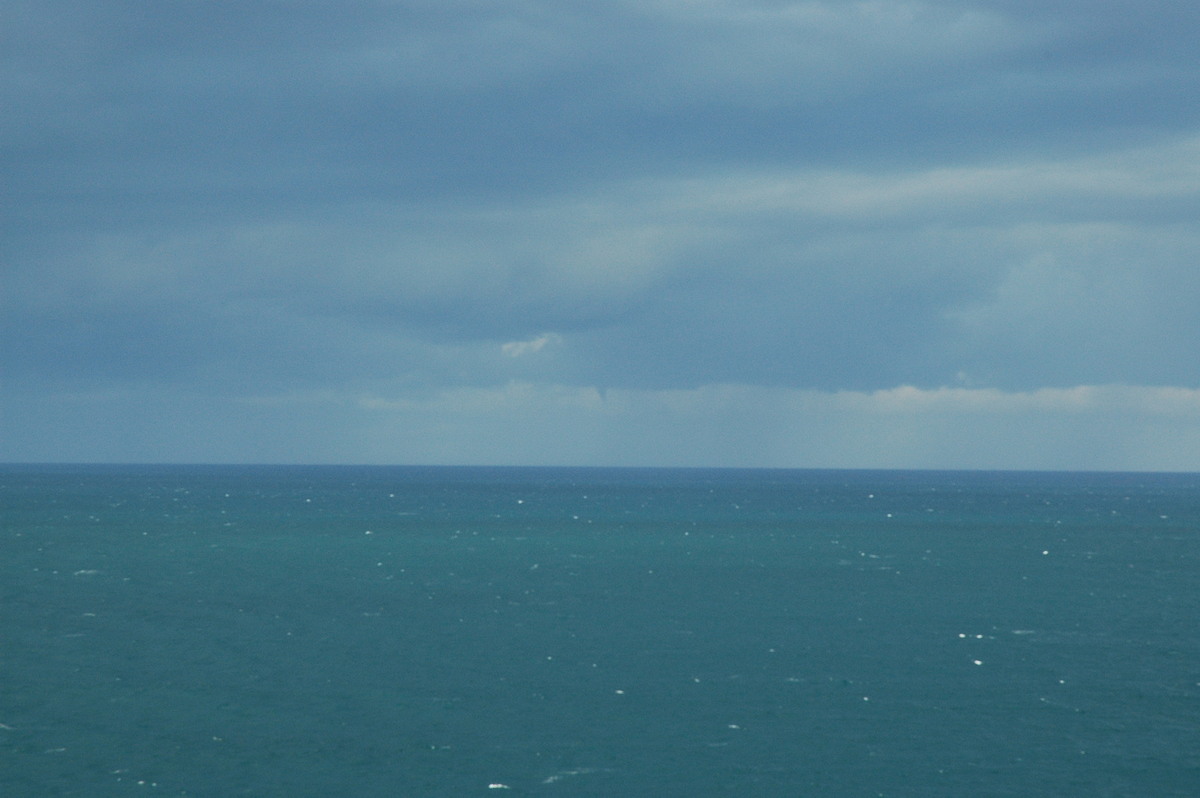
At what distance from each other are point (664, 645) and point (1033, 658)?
18.0 m

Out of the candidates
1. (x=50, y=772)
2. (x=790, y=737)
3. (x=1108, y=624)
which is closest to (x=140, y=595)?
(x=50, y=772)

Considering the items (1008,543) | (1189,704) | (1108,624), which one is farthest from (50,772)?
(1008,543)

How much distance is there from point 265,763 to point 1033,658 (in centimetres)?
3707

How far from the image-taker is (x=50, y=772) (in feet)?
127

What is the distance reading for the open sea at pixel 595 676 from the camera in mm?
39375

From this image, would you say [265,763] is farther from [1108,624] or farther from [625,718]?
[1108,624]

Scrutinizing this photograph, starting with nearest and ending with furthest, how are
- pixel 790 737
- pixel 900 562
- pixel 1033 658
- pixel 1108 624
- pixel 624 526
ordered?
pixel 790 737 → pixel 1033 658 → pixel 1108 624 → pixel 900 562 → pixel 624 526

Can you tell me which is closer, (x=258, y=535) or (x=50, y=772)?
(x=50, y=772)

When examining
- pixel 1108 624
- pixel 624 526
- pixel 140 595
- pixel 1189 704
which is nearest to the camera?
pixel 1189 704

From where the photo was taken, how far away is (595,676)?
176 ft

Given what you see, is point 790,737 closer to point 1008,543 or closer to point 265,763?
point 265,763

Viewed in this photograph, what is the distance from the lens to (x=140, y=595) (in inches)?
3140

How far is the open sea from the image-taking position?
39.4 meters

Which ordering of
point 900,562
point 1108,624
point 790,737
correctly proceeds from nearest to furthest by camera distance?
1. point 790,737
2. point 1108,624
3. point 900,562
